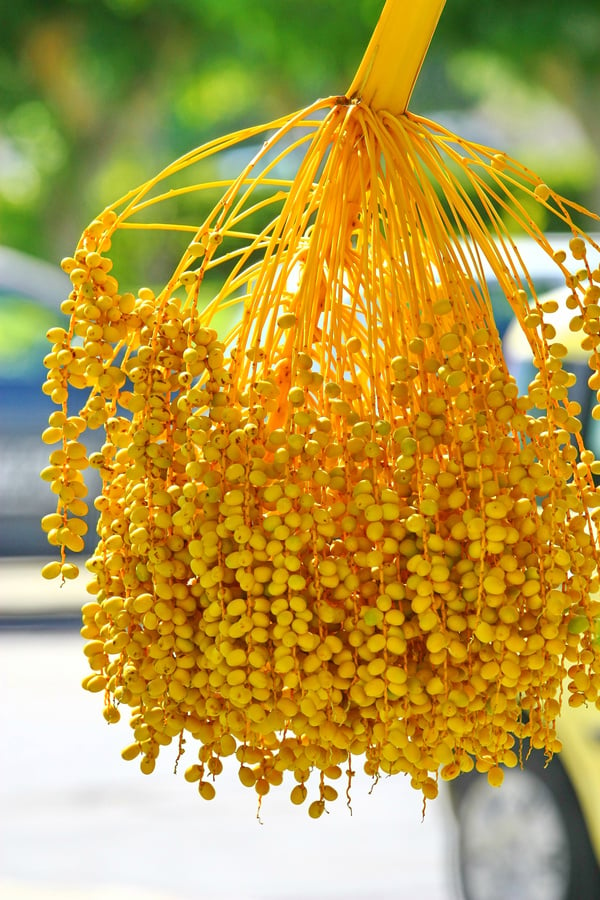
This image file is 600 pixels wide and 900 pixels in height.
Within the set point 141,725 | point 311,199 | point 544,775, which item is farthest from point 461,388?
point 544,775

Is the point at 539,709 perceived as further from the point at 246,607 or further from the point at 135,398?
the point at 135,398

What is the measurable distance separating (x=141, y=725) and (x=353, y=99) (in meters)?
0.45

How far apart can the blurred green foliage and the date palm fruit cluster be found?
12016 millimetres

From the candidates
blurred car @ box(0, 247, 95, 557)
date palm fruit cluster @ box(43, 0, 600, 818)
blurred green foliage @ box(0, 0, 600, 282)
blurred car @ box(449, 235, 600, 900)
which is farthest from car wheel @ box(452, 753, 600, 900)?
blurred green foliage @ box(0, 0, 600, 282)

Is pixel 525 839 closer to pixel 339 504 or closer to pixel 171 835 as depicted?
pixel 171 835

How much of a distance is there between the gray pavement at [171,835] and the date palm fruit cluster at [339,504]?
195cm

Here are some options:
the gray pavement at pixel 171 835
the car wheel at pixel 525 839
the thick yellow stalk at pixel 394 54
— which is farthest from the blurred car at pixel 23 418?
the thick yellow stalk at pixel 394 54

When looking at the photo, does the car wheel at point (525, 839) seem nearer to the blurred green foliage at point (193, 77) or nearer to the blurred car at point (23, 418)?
the blurred car at point (23, 418)

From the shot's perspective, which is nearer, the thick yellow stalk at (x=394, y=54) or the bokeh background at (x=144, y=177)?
the thick yellow stalk at (x=394, y=54)

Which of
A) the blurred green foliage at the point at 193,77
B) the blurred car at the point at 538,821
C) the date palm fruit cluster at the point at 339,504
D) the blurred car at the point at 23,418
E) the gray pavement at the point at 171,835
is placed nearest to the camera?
the date palm fruit cluster at the point at 339,504

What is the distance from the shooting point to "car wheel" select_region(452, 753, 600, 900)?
8.04 feet

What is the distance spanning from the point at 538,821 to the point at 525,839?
0.18 feet

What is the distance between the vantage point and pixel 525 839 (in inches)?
98.6

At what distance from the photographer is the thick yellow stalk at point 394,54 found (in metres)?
0.85
